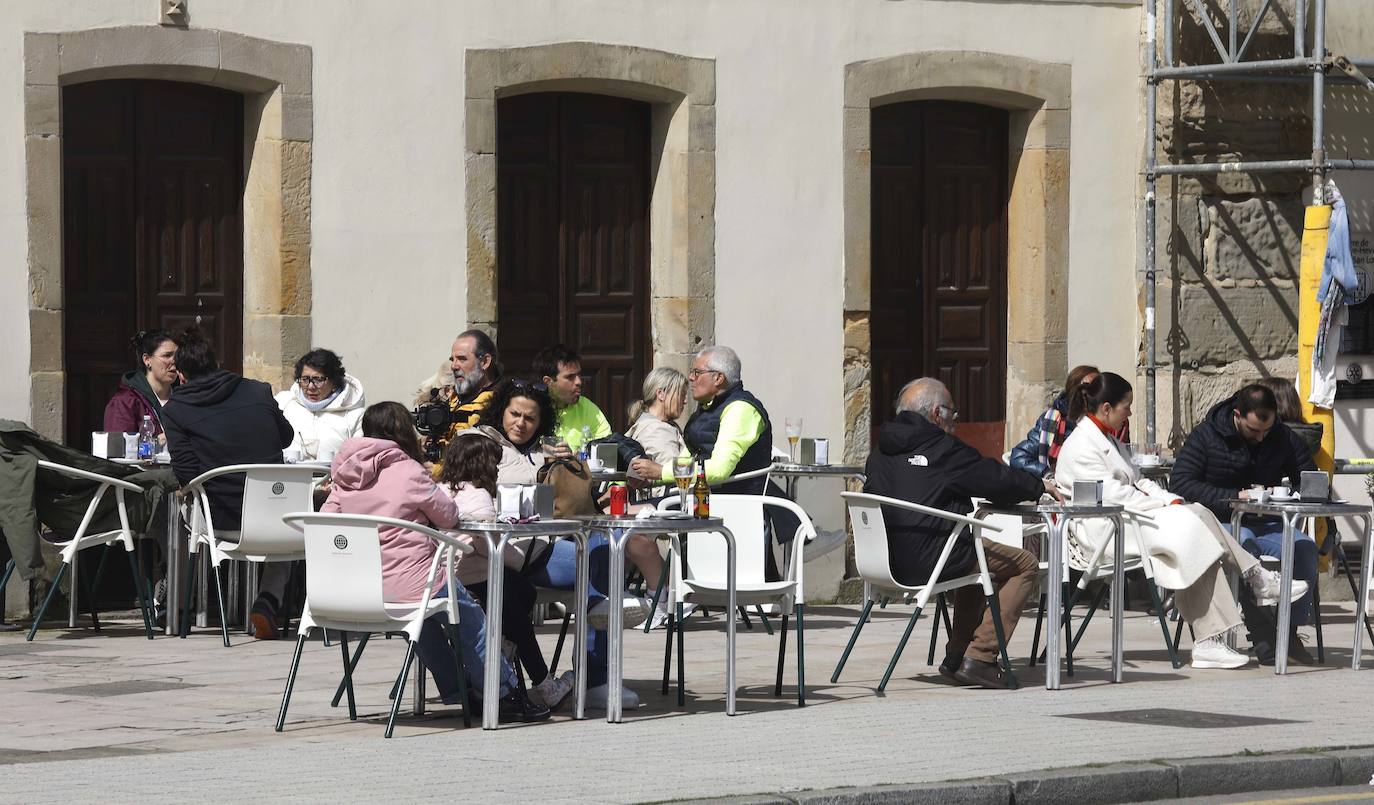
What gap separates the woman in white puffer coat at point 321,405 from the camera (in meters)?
11.6

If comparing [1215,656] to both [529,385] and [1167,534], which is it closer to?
[1167,534]

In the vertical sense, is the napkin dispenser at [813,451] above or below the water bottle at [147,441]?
below

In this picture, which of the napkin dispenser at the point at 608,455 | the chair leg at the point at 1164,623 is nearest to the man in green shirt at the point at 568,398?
the napkin dispenser at the point at 608,455

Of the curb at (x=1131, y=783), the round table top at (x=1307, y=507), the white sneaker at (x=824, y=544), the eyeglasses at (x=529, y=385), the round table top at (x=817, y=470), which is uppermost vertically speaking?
the eyeglasses at (x=529, y=385)

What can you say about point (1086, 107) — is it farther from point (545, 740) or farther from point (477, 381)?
point (545, 740)

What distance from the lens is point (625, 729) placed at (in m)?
7.95

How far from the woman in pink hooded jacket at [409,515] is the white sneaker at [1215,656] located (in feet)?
10.5

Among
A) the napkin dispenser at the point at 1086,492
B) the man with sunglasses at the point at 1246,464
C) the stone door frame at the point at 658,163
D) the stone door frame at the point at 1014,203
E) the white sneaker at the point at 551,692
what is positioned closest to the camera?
the white sneaker at the point at 551,692

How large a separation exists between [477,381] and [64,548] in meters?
2.03

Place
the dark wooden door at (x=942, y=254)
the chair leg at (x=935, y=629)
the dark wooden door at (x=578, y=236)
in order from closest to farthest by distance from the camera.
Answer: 1. the chair leg at (x=935, y=629)
2. the dark wooden door at (x=578, y=236)
3. the dark wooden door at (x=942, y=254)

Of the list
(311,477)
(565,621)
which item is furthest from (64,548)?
(565,621)

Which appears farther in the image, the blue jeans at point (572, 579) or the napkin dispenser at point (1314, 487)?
the napkin dispenser at point (1314, 487)

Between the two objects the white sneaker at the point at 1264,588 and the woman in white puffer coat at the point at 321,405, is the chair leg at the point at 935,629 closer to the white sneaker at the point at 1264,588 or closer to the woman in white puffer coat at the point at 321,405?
the white sneaker at the point at 1264,588

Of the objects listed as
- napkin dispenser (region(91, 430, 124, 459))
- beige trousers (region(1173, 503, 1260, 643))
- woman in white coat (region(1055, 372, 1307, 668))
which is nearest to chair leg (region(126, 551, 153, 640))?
napkin dispenser (region(91, 430, 124, 459))
